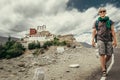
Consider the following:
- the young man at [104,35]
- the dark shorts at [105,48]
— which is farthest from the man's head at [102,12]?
the dark shorts at [105,48]

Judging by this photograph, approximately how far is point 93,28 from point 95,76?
202cm

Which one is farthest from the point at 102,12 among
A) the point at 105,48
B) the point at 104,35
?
the point at 105,48

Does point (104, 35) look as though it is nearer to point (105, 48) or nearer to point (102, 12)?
point (105, 48)

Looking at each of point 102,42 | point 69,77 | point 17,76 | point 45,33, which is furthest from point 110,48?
point 45,33

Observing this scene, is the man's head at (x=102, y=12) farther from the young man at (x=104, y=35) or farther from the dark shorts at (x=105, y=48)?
the dark shorts at (x=105, y=48)

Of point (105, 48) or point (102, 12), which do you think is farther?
point (105, 48)

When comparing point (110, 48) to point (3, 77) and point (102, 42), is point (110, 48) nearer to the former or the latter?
point (102, 42)

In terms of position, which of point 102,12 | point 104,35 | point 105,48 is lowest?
point 105,48

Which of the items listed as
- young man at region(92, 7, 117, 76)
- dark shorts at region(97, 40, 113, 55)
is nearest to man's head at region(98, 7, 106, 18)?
young man at region(92, 7, 117, 76)

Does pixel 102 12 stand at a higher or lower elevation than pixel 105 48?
higher

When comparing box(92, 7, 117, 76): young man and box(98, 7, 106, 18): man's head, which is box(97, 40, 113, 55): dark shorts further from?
box(98, 7, 106, 18): man's head

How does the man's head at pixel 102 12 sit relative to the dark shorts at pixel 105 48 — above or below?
above

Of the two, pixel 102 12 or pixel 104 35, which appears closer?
pixel 102 12

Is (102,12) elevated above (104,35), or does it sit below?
above
